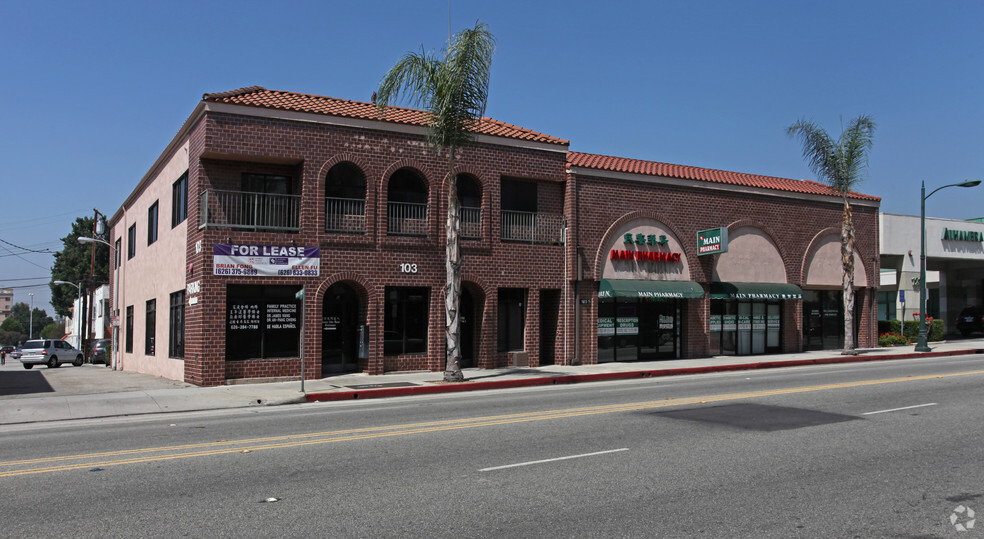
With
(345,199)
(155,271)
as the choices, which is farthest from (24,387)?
(345,199)

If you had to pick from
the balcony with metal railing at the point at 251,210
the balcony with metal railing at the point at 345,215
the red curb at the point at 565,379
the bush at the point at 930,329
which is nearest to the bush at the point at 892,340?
the bush at the point at 930,329

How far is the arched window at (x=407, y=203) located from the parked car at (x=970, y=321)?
3327 centimetres

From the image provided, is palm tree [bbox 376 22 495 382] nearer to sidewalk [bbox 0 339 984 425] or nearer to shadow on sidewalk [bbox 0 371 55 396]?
sidewalk [bbox 0 339 984 425]

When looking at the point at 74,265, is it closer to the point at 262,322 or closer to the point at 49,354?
the point at 49,354

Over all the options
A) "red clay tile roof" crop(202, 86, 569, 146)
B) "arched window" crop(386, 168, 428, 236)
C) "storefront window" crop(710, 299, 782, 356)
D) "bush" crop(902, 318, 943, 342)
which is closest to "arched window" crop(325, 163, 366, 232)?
"arched window" crop(386, 168, 428, 236)

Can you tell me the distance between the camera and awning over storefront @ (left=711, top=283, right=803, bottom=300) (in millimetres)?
27172

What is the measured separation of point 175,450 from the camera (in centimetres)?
973

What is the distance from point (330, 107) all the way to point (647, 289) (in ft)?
38.4

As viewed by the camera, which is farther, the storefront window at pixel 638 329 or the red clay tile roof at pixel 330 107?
the storefront window at pixel 638 329

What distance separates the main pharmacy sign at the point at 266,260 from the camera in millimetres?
19531

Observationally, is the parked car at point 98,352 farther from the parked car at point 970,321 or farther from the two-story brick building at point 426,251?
the parked car at point 970,321

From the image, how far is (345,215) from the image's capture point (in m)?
21.4

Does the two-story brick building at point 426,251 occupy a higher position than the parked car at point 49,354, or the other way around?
the two-story brick building at point 426,251

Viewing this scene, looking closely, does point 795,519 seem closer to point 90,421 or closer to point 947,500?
point 947,500
